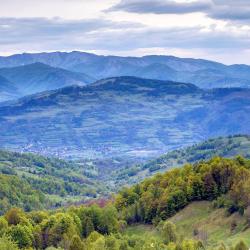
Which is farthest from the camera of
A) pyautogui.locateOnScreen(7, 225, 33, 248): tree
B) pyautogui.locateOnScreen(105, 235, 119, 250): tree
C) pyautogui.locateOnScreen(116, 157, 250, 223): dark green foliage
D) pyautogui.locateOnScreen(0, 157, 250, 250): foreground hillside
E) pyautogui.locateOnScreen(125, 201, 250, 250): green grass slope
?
pyautogui.locateOnScreen(116, 157, 250, 223): dark green foliage

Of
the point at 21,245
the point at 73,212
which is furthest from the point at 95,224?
the point at 21,245

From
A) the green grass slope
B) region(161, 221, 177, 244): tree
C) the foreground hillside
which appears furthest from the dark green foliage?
region(161, 221, 177, 244): tree

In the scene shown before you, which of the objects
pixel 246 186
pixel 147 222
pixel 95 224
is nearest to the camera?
pixel 246 186

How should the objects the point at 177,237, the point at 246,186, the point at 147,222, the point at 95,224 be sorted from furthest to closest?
the point at 147,222
the point at 95,224
the point at 246,186
the point at 177,237

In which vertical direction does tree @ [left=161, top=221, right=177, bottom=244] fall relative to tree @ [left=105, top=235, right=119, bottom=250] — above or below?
below

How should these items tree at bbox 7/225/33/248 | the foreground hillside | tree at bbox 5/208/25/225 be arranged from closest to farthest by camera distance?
the foreground hillside < tree at bbox 7/225/33/248 < tree at bbox 5/208/25/225

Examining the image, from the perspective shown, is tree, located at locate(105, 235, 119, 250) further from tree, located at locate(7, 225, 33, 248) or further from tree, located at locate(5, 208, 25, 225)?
tree, located at locate(5, 208, 25, 225)

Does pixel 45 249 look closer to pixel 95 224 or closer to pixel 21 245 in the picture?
pixel 21 245

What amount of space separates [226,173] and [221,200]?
17594 millimetres

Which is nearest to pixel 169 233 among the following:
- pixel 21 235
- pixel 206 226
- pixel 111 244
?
pixel 206 226

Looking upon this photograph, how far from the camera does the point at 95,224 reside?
180m

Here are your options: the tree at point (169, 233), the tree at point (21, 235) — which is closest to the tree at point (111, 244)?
the tree at point (169, 233)

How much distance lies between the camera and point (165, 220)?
184 meters

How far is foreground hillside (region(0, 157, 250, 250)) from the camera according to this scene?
149 m
